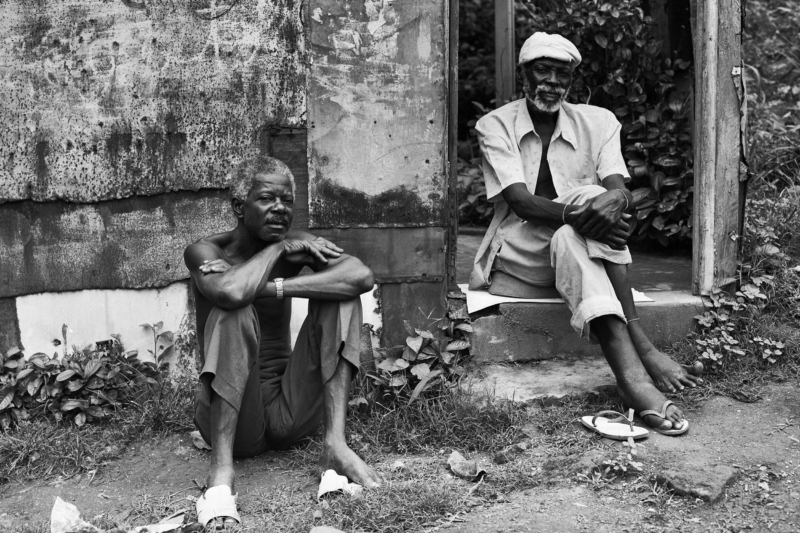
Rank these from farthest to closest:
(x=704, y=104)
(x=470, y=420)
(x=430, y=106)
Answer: (x=704, y=104) < (x=430, y=106) < (x=470, y=420)

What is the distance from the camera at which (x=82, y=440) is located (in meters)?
4.24

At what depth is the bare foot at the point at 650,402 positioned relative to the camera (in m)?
4.00

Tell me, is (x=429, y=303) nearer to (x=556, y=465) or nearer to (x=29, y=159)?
(x=556, y=465)

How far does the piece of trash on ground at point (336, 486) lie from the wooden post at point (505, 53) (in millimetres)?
3862

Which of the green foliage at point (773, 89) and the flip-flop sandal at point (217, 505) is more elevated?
the green foliage at point (773, 89)

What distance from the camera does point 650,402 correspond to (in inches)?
159

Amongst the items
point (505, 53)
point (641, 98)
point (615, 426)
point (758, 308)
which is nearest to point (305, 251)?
point (615, 426)

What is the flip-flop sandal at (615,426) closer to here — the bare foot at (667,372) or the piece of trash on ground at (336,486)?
the bare foot at (667,372)

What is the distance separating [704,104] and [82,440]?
3.56 metres

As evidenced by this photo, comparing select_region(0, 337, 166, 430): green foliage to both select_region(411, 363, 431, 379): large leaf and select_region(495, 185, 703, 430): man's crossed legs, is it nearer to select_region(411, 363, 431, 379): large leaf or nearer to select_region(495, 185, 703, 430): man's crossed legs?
select_region(411, 363, 431, 379): large leaf

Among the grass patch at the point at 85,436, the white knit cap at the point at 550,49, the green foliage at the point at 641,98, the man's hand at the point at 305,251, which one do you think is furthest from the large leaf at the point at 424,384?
the green foliage at the point at 641,98

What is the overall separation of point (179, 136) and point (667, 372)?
2.59m

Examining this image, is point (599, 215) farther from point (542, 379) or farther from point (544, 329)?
point (542, 379)

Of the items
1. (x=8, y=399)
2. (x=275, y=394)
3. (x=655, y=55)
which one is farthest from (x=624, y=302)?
(x=8, y=399)
